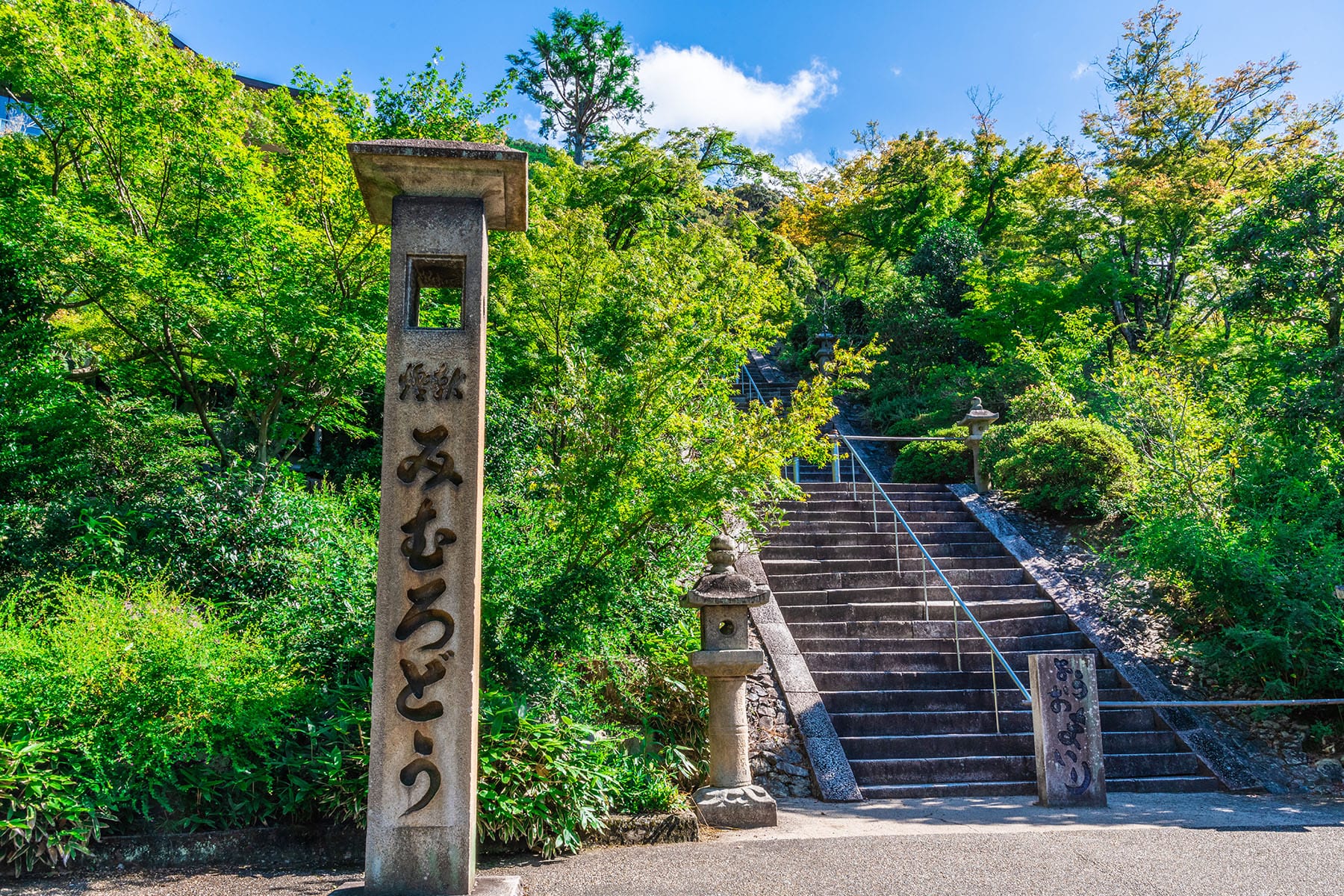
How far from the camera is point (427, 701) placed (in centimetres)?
383

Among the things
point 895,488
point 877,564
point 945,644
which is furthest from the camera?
point 895,488

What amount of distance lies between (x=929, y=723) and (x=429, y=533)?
5044 millimetres

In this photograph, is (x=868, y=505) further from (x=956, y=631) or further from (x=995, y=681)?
(x=995, y=681)

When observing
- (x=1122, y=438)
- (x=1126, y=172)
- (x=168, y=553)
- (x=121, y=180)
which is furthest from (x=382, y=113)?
→ (x=1126, y=172)

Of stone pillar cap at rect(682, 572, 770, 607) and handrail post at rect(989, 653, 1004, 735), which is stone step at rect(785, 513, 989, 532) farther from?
stone pillar cap at rect(682, 572, 770, 607)

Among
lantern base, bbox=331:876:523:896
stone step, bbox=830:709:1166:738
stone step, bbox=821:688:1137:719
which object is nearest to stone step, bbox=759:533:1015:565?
stone step, bbox=821:688:1137:719

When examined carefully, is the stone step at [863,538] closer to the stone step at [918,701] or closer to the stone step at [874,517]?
the stone step at [874,517]

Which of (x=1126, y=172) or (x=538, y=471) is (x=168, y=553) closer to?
(x=538, y=471)

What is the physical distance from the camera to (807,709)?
22.5ft

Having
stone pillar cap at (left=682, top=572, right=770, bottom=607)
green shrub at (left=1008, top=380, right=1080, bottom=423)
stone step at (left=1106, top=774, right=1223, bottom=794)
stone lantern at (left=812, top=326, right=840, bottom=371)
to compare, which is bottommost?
stone step at (left=1106, top=774, right=1223, bottom=794)

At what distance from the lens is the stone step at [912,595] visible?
877cm

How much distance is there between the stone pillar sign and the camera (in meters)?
3.77

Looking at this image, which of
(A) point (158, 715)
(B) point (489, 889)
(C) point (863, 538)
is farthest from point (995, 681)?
(A) point (158, 715)

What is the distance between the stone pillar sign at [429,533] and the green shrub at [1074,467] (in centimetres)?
873
